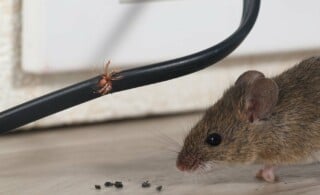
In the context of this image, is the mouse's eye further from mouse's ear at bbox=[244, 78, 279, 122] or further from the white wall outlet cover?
the white wall outlet cover

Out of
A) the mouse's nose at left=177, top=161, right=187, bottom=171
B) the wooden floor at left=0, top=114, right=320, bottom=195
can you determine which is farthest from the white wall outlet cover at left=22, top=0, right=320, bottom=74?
the mouse's nose at left=177, top=161, right=187, bottom=171

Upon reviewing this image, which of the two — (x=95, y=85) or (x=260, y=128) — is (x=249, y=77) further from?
(x=95, y=85)

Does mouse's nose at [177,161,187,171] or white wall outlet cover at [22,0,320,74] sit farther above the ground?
white wall outlet cover at [22,0,320,74]

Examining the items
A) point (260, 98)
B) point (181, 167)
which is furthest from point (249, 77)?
point (181, 167)

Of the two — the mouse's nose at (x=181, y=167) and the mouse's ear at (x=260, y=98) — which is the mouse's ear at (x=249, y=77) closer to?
the mouse's ear at (x=260, y=98)

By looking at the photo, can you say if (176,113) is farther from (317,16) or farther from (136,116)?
(317,16)

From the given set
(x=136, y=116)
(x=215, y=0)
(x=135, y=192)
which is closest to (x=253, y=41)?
(x=215, y=0)

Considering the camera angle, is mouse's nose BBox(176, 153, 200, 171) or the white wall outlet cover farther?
the white wall outlet cover

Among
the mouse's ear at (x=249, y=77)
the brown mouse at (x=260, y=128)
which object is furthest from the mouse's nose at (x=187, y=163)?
the mouse's ear at (x=249, y=77)
